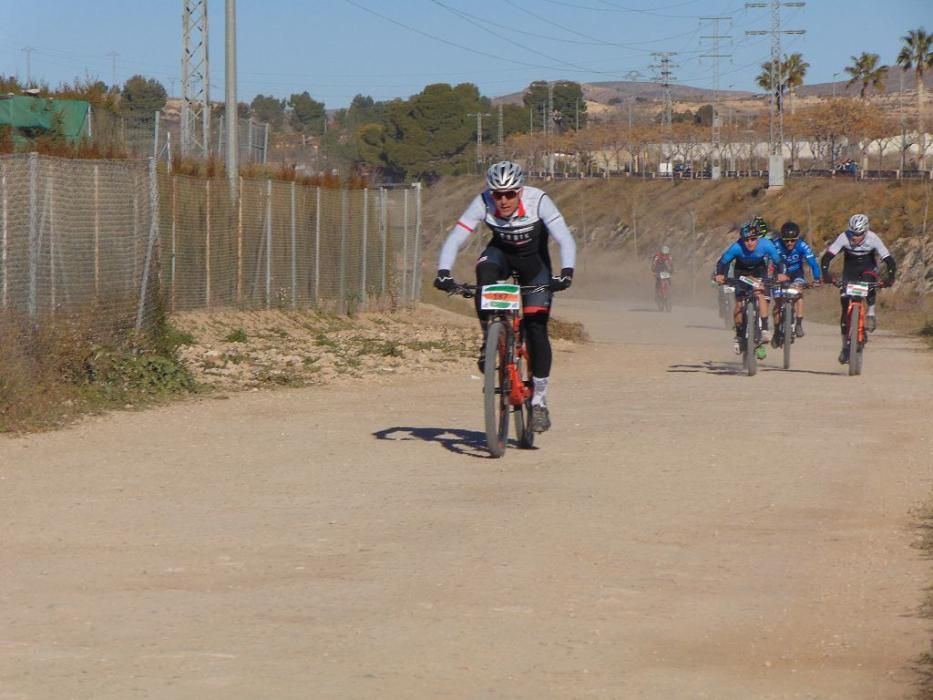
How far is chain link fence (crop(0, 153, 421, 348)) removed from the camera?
14969 millimetres

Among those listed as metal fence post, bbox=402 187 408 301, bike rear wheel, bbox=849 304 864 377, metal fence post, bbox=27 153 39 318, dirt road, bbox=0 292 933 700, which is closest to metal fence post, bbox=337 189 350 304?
metal fence post, bbox=402 187 408 301

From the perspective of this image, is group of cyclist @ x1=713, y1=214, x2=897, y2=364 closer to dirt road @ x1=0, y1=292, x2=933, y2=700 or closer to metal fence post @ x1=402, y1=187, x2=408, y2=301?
dirt road @ x1=0, y1=292, x2=933, y2=700

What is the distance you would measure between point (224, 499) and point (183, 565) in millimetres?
1983

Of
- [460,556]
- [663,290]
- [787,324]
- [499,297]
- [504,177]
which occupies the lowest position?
[663,290]

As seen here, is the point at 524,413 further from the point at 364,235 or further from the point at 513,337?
the point at 364,235

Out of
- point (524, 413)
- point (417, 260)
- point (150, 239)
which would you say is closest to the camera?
point (524, 413)

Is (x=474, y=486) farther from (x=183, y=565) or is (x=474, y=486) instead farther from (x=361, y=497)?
(x=183, y=565)

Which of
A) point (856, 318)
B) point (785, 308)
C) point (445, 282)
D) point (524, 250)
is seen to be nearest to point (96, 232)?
point (445, 282)

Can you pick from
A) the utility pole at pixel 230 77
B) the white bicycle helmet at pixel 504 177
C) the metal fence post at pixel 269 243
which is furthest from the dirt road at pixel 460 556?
the metal fence post at pixel 269 243

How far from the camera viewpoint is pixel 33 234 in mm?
14844

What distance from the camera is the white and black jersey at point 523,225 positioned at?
11.4 meters

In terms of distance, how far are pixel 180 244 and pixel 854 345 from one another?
935cm

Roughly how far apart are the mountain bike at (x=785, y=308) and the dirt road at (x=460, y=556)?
5.19 meters

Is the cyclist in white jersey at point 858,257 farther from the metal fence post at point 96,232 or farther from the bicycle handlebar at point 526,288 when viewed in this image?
the bicycle handlebar at point 526,288
